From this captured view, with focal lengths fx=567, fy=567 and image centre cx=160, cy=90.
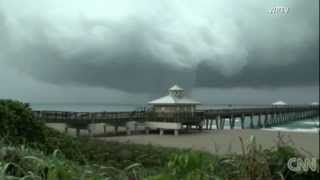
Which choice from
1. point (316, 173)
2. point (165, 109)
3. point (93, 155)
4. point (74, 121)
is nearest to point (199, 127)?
point (165, 109)

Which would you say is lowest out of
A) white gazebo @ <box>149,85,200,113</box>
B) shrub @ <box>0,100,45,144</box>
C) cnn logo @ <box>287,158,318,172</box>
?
cnn logo @ <box>287,158,318,172</box>

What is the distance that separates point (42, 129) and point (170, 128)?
1136 inches

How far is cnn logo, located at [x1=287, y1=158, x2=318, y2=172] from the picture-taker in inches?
117

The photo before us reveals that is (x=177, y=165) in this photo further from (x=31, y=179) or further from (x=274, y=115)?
(x=274, y=115)

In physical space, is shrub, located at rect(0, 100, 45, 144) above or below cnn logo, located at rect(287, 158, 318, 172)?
above

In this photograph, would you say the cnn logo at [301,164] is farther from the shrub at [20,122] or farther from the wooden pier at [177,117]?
the wooden pier at [177,117]

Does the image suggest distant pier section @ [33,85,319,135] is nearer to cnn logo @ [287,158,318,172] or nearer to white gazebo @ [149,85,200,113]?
white gazebo @ [149,85,200,113]

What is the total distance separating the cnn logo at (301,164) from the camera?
9.78 feet

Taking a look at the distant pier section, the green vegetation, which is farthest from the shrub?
the distant pier section

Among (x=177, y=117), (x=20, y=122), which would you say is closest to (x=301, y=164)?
(x=20, y=122)

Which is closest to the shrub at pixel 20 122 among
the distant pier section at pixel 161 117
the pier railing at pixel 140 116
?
the pier railing at pixel 140 116

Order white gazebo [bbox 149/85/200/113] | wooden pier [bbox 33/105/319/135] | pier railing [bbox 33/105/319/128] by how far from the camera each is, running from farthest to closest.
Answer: white gazebo [bbox 149/85/200/113] → wooden pier [bbox 33/105/319/135] → pier railing [bbox 33/105/319/128]

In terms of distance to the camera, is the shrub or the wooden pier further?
the wooden pier

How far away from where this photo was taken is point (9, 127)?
401 inches
